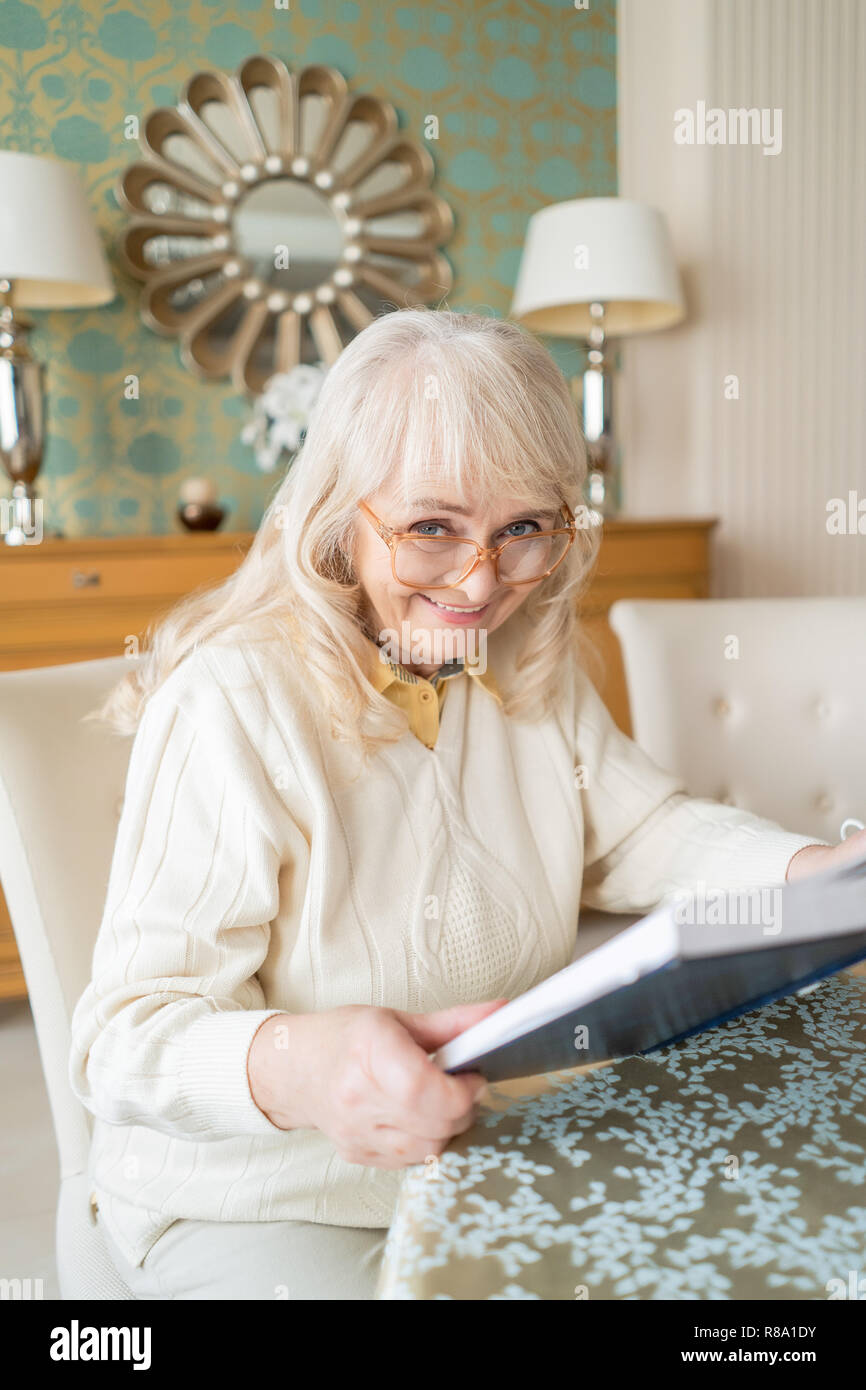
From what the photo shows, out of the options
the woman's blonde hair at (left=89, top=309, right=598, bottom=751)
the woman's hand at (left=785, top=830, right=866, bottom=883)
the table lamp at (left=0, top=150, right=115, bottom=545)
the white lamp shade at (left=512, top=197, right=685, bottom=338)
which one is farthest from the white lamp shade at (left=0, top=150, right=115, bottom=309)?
the woman's hand at (left=785, top=830, right=866, bottom=883)

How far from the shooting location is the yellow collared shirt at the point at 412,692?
1.13 meters

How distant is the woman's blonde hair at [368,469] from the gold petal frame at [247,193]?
235 centimetres

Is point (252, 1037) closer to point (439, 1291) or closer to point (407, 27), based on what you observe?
point (439, 1291)

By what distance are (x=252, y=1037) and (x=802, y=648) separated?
1280 mm

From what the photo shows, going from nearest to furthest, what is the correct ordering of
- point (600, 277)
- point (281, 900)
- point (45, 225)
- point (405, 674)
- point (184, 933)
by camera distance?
point (184, 933) < point (281, 900) < point (405, 674) < point (45, 225) < point (600, 277)

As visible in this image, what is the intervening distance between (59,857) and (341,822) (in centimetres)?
28

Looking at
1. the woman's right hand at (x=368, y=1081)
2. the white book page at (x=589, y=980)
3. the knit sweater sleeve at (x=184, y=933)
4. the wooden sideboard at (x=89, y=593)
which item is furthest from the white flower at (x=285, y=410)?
the white book page at (x=589, y=980)

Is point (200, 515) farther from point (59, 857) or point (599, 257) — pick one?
point (59, 857)

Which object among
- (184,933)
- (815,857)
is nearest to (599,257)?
(815,857)

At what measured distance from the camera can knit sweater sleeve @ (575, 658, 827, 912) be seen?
122 cm

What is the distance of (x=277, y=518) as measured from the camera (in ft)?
3.79

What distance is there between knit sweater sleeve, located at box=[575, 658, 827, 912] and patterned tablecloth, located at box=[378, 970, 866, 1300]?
1.31ft

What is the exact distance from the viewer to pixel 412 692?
3.80 feet

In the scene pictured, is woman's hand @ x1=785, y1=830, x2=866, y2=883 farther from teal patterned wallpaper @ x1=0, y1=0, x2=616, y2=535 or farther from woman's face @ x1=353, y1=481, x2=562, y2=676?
teal patterned wallpaper @ x1=0, y1=0, x2=616, y2=535
